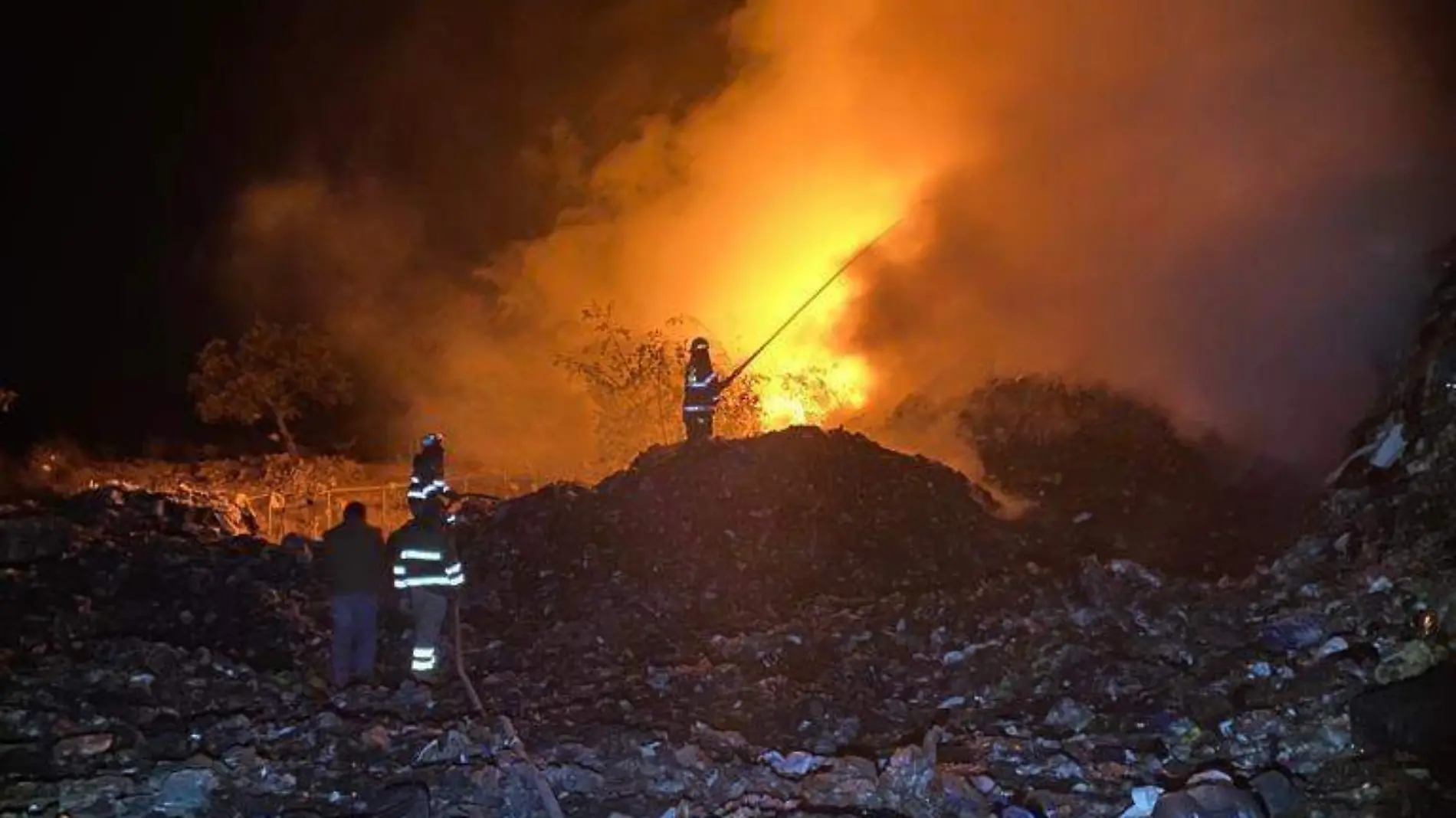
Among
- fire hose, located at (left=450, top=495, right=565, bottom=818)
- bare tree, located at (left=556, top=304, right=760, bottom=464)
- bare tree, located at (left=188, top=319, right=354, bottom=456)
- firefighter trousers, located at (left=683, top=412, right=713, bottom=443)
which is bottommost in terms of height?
fire hose, located at (left=450, top=495, right=565, bottom=818)

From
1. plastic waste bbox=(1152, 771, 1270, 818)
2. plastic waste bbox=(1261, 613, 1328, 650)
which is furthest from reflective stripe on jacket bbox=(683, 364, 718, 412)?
plastic waste bbox=(1152, 771, 1270, 818)

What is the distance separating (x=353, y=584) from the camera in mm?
8320

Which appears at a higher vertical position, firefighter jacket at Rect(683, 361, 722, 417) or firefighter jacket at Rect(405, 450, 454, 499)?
firefighter jacket at Rect(683, 361, 722, 417)

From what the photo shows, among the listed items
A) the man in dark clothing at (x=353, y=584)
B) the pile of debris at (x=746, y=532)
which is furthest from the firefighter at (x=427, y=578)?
the pile of debris at (x=746, y=532)

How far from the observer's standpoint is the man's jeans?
8359mm

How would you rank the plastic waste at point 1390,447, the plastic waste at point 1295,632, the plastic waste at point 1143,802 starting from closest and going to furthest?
the plastic waste at point 1143,802, the plastic waste at point 1295,632, the plastic waste at point 1390,447

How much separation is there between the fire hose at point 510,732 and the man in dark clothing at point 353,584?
67 cm

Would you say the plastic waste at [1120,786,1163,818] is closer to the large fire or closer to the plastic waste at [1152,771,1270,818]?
the plastic waste at [1152,771,1270,818]

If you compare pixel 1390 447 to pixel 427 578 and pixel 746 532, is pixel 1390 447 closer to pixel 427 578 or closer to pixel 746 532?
pixel 746 532

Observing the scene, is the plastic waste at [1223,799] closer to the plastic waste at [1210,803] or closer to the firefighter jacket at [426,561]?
the plastic waste at [1210,803]

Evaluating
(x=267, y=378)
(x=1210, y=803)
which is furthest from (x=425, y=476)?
(x=267, y=378)

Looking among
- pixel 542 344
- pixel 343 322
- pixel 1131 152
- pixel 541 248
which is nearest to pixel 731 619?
pixel 1131 152

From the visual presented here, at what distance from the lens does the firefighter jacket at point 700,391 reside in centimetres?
1274

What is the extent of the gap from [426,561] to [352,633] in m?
0.77
